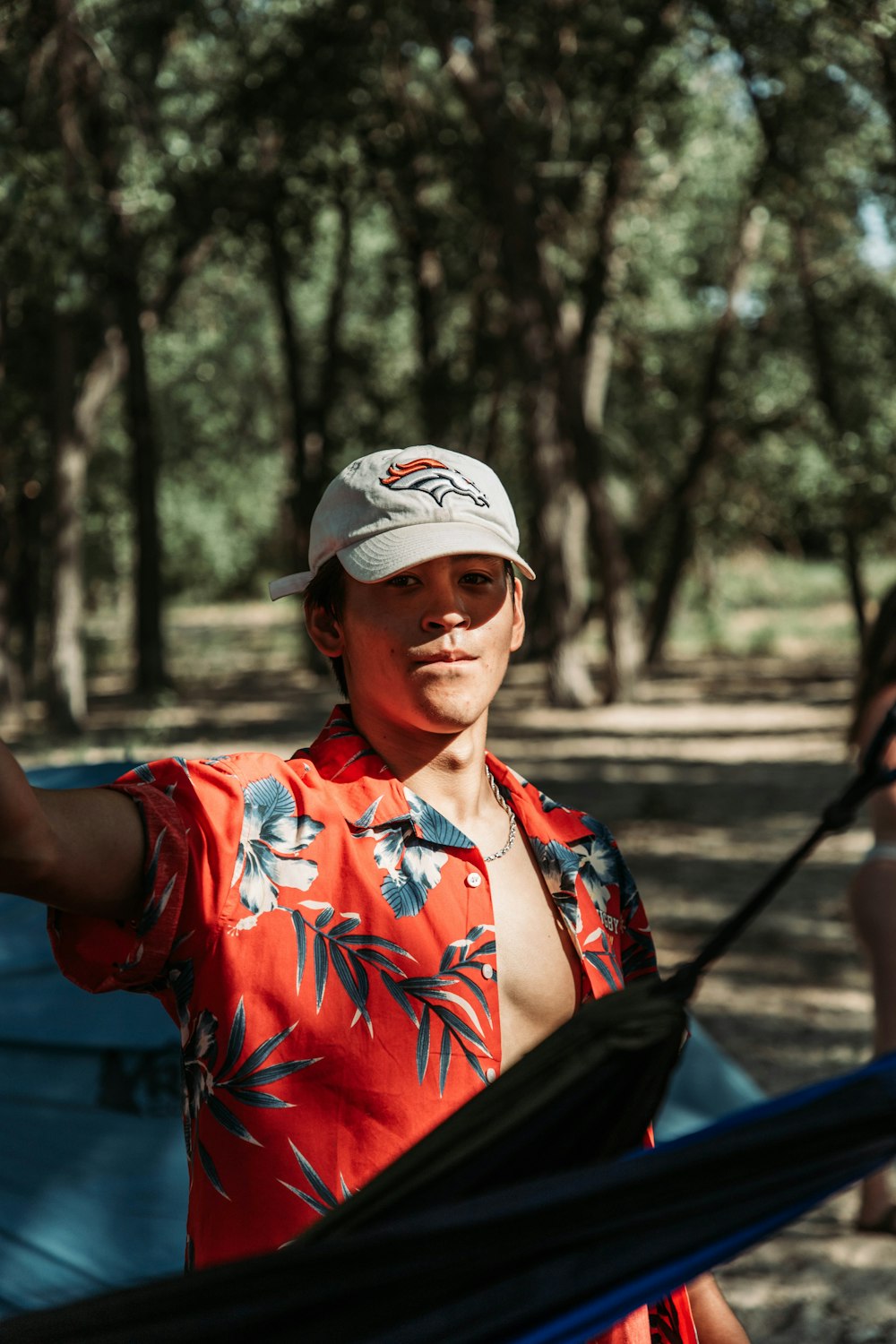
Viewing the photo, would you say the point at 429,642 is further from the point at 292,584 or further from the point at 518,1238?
the point at 518,1238

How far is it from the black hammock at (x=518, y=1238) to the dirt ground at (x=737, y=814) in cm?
270

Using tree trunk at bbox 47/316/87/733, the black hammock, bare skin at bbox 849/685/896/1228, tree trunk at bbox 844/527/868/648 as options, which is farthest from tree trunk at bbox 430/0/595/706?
the black hammock

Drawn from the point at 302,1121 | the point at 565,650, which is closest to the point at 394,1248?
the point at 302,1121

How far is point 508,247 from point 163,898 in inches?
572

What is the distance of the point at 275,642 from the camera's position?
96.2 feet

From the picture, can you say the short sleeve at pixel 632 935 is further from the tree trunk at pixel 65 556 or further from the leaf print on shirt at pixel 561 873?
the tree trunk at pixel 65 556

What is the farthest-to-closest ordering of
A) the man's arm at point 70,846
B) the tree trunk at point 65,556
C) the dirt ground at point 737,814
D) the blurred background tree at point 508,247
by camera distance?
the tree trunk at point 65,556 → the blurred background tree at point 508,247 → the dirt ground at point 737,814 → the man's arm at point 70,846

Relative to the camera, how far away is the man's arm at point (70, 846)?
4.02ft

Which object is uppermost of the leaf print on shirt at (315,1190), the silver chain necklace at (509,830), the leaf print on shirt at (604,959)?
the silver chain necklace at (509,830)

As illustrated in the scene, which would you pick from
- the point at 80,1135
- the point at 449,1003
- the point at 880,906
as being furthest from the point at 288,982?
the point at 880,906

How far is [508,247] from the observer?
1506 centimetres

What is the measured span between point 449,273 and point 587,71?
642 centimetres

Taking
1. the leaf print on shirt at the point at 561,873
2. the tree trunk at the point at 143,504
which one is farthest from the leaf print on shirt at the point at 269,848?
the tree trunk at the point at 143,504

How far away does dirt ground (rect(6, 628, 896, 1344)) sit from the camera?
3.82 meters
